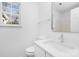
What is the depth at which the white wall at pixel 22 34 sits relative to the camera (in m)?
2.66

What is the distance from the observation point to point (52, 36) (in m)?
2.32

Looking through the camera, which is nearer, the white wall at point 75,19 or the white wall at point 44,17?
the white wall at point 75,19

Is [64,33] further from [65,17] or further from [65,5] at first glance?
[65,5]

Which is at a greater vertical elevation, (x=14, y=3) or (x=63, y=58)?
(x=14, y=3)

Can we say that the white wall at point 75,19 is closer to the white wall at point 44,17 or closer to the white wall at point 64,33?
the white wall at point 64,33

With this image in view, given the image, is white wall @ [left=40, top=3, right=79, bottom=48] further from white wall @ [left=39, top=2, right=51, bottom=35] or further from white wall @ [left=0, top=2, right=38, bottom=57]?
white wall @ [left=0, top=2, right=38, bottom=57]

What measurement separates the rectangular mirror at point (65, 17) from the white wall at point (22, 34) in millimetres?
723

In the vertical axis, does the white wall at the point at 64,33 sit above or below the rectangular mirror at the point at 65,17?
below

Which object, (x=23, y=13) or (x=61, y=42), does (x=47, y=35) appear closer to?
(x=61, y=42)

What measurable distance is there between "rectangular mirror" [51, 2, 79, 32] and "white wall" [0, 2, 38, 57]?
0.72 meters

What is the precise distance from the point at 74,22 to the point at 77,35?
0.65 feet

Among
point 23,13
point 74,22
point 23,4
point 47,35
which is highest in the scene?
point 23,4

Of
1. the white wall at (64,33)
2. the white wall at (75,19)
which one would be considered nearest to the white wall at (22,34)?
the white wall at (64,33)

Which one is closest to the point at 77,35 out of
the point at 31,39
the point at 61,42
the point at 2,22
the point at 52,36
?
the point at 61,42
